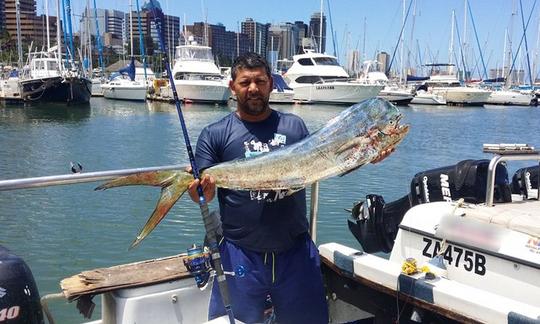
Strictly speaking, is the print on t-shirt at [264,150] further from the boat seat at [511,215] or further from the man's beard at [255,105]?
the boat seat at [511,215]

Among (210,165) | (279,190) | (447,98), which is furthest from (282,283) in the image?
(447,98)

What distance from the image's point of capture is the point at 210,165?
2.83m

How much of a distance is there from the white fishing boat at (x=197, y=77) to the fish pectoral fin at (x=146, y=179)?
46.5m

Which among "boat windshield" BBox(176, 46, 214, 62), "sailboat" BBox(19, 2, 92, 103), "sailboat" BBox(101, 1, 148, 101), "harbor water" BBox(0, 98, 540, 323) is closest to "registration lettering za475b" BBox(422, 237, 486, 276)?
"harbor water" BBox(0, 98, 540, 323)

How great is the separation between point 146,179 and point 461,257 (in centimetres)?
200

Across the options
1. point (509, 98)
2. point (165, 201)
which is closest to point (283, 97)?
point (509, 98)

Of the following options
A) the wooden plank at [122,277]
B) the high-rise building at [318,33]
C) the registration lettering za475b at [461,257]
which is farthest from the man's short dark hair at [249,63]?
the high-rise building at [318,33]

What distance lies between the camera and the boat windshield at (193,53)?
53409 mm

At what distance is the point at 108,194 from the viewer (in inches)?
455

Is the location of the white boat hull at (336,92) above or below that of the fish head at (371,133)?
below

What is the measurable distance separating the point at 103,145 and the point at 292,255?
20247 mm

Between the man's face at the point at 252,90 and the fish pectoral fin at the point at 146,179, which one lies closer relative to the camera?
the fish pectoral fin at the point at 146,179

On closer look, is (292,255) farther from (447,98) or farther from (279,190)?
(447,98)

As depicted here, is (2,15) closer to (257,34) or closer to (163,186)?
(257,34)
